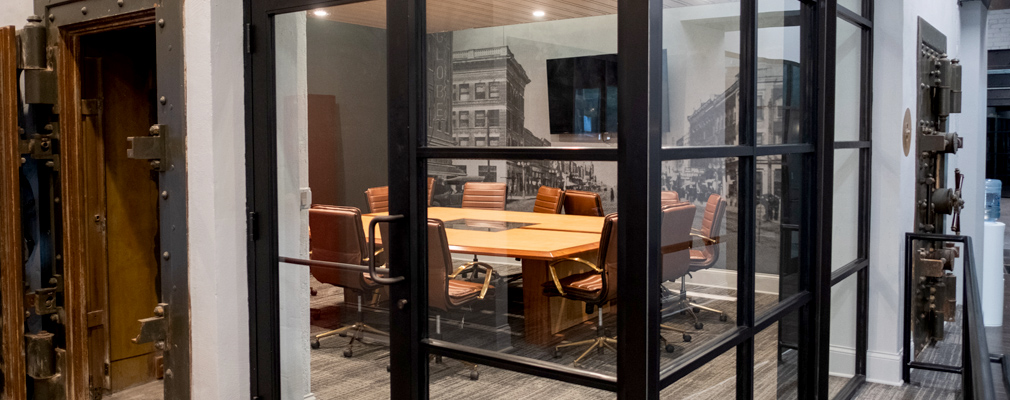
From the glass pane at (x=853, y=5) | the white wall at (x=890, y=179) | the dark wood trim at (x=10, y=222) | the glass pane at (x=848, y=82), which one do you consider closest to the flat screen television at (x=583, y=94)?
the glass pane at (x=853, y=5)

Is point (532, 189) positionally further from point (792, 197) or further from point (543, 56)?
point (792, 197)

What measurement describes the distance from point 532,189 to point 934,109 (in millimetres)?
3459

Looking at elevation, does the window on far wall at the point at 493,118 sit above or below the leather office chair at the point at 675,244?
above

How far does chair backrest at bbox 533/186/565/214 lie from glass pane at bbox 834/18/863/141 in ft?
6.55

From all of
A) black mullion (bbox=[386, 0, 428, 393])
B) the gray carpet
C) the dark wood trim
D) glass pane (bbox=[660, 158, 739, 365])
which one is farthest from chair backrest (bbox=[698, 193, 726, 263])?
the dark wood trim

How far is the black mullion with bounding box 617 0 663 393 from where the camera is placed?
6.17ft

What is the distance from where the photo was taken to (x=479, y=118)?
214 centimetres

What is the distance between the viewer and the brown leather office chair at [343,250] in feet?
7.89

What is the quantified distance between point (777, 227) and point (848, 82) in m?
1.32

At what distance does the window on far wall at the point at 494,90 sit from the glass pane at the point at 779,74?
95 centimetres

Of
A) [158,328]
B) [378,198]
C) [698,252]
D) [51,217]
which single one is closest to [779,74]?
[698,252]

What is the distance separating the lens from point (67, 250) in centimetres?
329

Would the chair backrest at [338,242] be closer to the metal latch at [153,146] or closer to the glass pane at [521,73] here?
the glass pane at [521,73]

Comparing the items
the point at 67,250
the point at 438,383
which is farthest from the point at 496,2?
the point at 67,250
